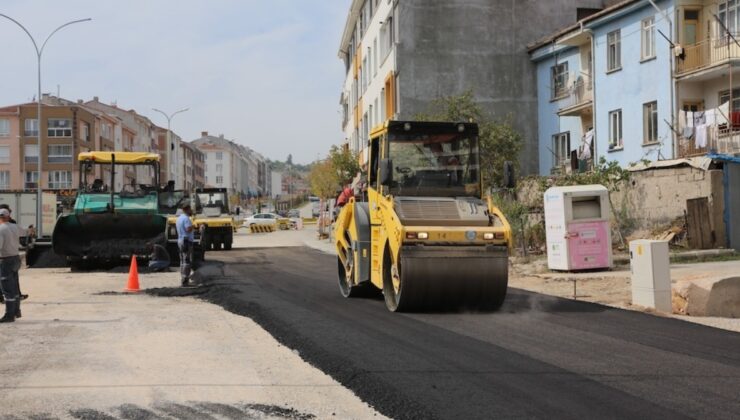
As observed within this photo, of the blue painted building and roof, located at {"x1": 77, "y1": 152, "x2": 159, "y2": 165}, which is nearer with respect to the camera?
roof, located at {"x1": 77, "y1": 152, "x2": 159, "y2": 165}

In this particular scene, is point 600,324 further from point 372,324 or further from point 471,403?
point 471,403

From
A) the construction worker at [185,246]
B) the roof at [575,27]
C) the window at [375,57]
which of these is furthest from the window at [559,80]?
the construction worker at [185,246]

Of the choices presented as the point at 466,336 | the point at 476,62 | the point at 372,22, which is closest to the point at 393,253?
the point at 466,336

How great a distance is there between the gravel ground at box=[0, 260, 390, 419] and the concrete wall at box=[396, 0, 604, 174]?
26.6 m

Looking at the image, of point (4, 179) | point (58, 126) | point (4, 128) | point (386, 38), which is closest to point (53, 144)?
point (58, 126)

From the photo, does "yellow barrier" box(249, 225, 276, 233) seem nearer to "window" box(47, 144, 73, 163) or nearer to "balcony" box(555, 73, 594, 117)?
"balcony" box(555, 73, 594, 117)

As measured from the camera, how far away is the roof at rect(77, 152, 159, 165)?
2431cm

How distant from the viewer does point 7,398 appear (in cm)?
698

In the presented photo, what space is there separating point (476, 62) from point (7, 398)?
34345 millimetres

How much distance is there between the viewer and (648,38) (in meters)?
29.7

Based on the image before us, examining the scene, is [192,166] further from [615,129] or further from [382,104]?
[615,129]

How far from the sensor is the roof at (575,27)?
3050 cm

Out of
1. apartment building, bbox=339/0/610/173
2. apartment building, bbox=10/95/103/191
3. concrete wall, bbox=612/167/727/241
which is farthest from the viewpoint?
apartment building, bbox=10/95/103/191

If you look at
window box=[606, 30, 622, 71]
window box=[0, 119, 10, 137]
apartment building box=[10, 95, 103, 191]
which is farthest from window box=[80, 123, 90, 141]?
window box=[606, 30, 622, 71]
